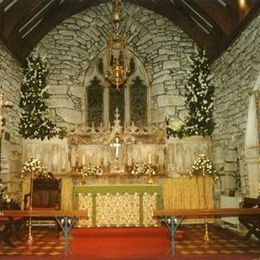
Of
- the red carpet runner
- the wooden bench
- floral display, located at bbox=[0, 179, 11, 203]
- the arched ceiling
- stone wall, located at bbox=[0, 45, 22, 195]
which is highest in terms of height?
the arched ceiling

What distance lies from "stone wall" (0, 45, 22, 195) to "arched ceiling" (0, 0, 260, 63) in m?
0.40

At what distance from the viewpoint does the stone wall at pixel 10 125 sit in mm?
9867

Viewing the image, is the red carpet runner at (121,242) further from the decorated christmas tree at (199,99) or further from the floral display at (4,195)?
the decorated christmas tree at (199,99)

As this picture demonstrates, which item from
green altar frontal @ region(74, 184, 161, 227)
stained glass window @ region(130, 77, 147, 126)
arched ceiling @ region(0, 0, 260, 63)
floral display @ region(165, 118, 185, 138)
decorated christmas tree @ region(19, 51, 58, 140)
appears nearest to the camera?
green altar frontal @ region(74, 184, 161, 227)

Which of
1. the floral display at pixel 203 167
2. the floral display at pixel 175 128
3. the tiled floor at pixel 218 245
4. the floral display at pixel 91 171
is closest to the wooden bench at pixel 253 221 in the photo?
the tiled floor at pixel 218 245

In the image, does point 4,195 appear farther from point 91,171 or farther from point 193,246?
point 193,246

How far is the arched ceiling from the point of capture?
9523 millimetres

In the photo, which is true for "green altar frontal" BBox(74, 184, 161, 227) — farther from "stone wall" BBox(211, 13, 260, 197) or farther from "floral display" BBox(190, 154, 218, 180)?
"stone wall" BBox(211, 13, 260, 197)

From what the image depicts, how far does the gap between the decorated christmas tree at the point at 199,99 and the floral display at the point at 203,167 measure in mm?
972

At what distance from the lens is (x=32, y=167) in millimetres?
10406

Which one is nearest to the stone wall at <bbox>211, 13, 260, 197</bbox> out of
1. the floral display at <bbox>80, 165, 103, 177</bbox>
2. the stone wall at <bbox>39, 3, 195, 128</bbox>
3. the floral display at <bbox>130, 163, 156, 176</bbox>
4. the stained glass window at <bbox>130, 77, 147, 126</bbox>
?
the stone wall at <bbox>39, 3, 195, 128</bbox>

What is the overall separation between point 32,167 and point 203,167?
4688 millimetres

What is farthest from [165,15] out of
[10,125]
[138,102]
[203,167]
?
[10,125]

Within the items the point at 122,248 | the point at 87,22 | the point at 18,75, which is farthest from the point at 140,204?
the point at 87,22
